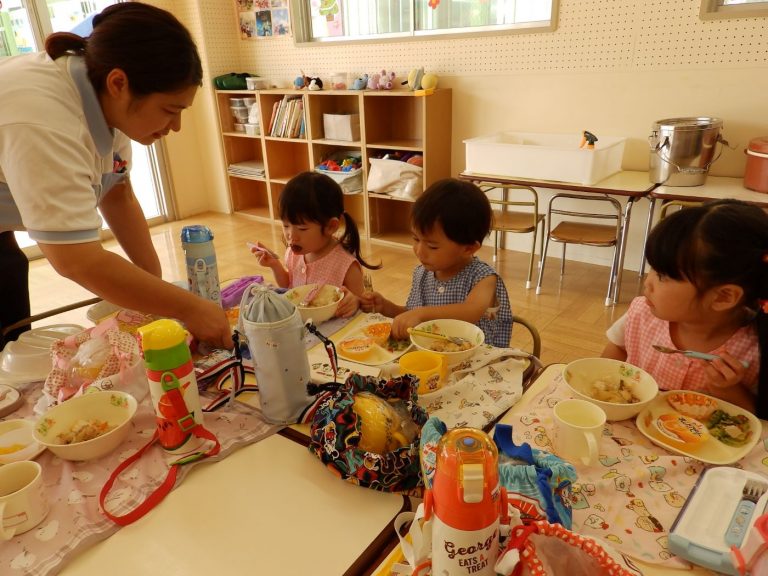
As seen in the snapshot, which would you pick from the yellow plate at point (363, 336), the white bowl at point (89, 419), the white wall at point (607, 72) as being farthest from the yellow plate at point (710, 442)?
the white wall at point (607, 72)

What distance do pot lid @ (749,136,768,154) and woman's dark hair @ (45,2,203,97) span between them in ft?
8.95

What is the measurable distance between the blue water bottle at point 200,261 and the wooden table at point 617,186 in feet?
7.19

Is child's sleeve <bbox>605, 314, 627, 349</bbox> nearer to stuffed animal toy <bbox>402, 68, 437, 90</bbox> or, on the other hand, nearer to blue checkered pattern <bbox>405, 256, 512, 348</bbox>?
blue checkered pattern <bbox>405, 256, 512, 348</bbox>

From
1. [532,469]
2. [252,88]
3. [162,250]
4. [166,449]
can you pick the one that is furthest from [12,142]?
[252,88]

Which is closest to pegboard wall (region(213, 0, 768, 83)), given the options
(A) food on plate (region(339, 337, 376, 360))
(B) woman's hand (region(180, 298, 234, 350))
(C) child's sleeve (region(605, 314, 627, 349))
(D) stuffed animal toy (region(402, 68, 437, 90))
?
(D) stuffed animal toy (region(402, 68, 437, 90))

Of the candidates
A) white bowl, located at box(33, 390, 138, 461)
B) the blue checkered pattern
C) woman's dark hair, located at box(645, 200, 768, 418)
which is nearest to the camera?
white bowl, located at box(33, 390, 138, 461)

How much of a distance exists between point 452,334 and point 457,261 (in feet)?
1.27

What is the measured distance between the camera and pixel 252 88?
15.7 feet

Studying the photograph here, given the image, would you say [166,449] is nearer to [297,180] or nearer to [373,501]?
[373,501]

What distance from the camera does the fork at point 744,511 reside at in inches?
28.4

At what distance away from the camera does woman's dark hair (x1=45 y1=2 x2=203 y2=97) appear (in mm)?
1081

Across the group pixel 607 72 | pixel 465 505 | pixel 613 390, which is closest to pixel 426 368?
pixel 613 390

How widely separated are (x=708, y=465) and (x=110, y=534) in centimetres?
94

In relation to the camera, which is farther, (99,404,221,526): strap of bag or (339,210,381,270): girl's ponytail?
(339,210,381,270): girl's ponytail
